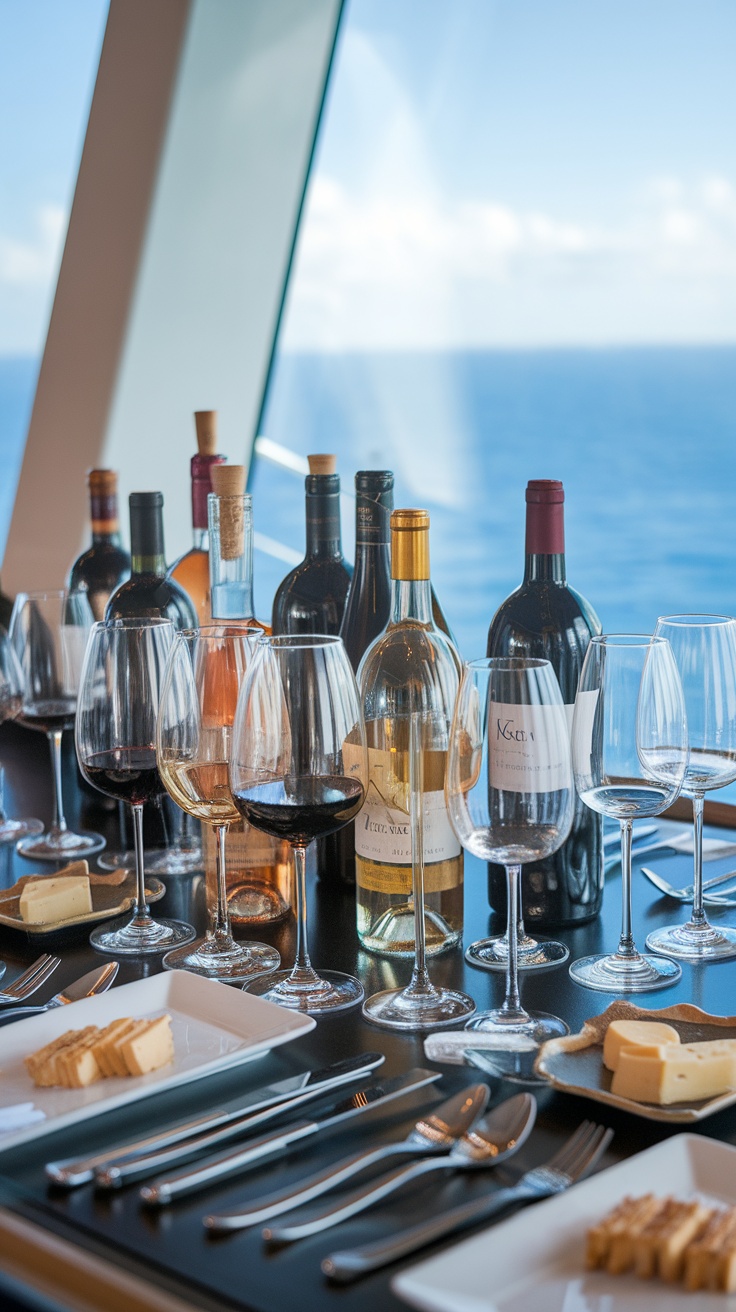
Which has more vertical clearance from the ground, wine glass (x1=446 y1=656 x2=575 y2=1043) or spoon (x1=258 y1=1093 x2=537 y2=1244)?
wine glass (x1=446 y1=656 x2=575 y2=1043)

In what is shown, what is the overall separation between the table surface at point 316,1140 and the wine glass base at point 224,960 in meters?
0.02

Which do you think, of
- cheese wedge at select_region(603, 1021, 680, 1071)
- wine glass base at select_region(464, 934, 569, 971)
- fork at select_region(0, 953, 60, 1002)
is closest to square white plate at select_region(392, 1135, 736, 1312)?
cheese wedge at select_region(603, 1021, 680, 1071)

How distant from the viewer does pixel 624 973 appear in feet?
3.24

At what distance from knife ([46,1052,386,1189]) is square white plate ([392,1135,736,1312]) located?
19cm

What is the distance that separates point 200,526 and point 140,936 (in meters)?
0.49

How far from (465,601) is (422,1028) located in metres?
17.4

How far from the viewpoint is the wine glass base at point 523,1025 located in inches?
34.5

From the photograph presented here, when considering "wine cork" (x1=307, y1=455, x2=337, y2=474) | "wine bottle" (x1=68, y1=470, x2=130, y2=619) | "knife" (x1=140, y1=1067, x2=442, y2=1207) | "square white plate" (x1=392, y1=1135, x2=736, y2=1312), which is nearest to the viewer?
"square white plate" (x1=392, y1=1135, x2=736, y2=1312)

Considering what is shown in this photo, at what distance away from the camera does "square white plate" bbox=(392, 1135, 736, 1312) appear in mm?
570

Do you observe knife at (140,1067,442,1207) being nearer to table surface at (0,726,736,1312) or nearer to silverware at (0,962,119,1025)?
table surface at (0,726,736,1312)

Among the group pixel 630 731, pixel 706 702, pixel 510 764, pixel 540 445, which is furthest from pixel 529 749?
pixel 540 445

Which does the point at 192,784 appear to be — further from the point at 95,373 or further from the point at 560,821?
the point at 95,373

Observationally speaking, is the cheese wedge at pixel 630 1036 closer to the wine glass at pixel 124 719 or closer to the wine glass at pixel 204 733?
the wine glass at pixel 204 733

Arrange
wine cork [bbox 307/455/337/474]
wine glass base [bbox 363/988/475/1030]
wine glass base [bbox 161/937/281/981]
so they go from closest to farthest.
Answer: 1. wine glass base [bbox 363/988/475/1030]
2. wine glass base [bbox 161/937/281/981]
3. wine cork [bbox 307/455/337/474]
